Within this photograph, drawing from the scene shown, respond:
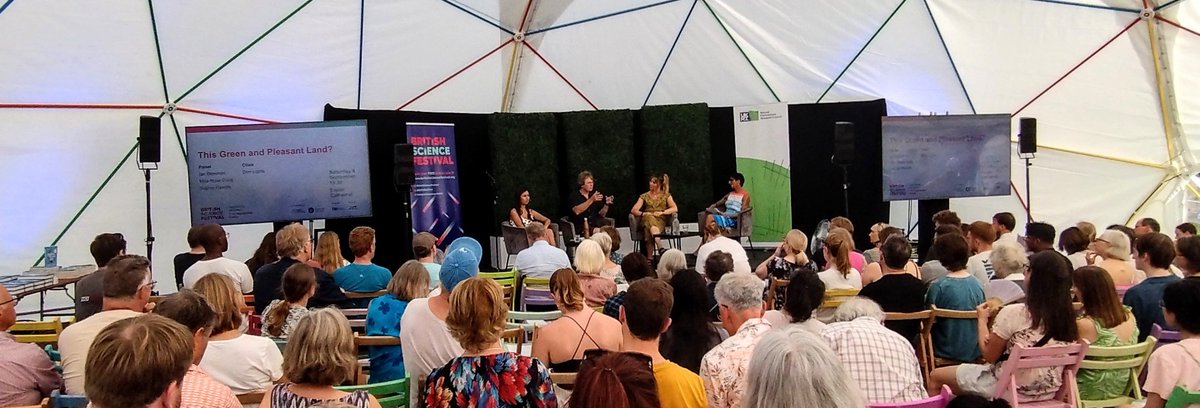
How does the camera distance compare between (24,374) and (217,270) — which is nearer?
(24,374)

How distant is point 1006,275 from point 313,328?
4.33 m

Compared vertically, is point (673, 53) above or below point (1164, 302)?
above

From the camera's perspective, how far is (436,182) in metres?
11.6

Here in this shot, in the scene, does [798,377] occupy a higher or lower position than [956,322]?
higher

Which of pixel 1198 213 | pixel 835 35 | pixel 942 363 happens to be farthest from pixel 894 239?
pixel 1198 213

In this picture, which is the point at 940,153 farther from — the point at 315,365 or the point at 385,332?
the point at 315,365

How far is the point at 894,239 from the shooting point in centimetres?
512

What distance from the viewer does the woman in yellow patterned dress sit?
38.1ft

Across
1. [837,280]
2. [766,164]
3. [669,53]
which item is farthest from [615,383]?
[669,53]

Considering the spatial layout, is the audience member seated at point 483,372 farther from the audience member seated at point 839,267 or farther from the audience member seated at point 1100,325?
the audience member seated at point 839,267

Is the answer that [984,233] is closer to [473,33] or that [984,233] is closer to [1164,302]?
[1164,302]

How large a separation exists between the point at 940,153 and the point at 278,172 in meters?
7.58

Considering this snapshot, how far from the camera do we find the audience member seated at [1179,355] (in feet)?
11.5

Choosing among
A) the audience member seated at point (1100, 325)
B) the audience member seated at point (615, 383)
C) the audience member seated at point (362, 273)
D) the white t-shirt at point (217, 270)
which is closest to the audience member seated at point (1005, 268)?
the audience member seated at point (1100, 325)
